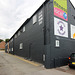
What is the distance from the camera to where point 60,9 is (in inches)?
352

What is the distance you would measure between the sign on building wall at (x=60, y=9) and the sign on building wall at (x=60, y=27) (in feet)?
2.05

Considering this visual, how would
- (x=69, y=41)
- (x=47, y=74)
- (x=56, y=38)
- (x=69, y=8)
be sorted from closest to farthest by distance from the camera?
(x=47, y=74) → (x=56, y=38) → (x=69, y=41) → (x=69, y=8)


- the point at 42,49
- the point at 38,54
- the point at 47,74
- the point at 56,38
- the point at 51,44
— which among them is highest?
the point at 56,38

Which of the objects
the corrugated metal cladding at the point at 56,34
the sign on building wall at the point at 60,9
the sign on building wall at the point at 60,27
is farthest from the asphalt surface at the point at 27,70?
the sign on building wall at the point at 60,9

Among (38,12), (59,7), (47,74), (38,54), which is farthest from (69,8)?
(47,74)

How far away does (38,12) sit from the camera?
10445 millimetres

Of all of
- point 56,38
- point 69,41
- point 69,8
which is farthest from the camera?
point 69,8

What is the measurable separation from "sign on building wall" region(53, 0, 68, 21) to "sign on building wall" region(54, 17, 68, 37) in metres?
0.63

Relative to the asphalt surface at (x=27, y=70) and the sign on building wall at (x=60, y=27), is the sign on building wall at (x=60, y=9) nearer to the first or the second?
the sign on building wall at (x=60, y=27)

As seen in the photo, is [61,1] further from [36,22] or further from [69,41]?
[69,41]

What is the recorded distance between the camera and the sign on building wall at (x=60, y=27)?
828 cm

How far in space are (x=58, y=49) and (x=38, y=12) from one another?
5374 mm

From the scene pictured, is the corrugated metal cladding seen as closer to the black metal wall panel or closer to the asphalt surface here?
the black metal wall panel

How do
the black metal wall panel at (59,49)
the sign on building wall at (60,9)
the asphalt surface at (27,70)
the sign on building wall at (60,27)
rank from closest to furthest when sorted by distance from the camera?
the asphalt surface at (27,70) → the black metal wall panel at (59,49) → the sign on building wall at (60,27) → the sign on building wall at (60,9)
